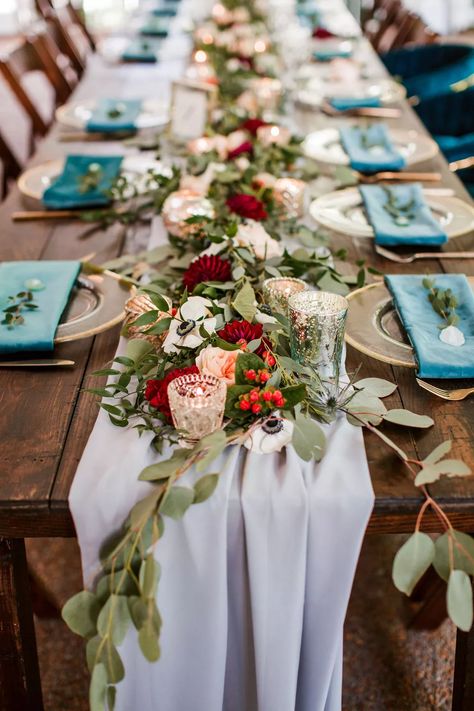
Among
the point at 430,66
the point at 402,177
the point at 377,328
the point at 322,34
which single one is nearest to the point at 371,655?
the point at 377,328

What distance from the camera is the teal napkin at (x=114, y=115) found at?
2.39m

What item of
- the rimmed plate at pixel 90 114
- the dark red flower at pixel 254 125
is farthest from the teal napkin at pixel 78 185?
the rimmed plate at pixel 90 114

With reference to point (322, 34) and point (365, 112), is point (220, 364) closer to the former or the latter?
point (365, 112)

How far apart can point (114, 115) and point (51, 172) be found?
52cm

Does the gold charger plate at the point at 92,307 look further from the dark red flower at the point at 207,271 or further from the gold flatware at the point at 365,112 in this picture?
the gold flatware at the point at 365,112

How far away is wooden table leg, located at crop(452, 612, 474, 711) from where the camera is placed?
111 centimetres

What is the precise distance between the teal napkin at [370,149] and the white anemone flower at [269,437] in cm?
124

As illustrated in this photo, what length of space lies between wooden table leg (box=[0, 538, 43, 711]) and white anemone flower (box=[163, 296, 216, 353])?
0.34 m

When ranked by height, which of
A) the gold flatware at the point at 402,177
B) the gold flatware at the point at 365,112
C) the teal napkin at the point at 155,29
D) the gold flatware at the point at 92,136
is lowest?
the teal napkin at the point at 155,29

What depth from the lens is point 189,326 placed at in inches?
41.9

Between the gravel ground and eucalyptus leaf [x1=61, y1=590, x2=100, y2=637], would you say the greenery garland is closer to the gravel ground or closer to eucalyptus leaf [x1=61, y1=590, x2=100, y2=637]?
eucalyptus leaf [x1=61, y1=590, x2=100, y2=637]

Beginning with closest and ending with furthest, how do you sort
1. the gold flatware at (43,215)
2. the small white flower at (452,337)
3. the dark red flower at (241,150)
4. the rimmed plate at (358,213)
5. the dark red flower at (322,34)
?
the small white flower at (452,337), the rimmed plate at (358,213), the gold flatware at (43,215), the dark red flower at (241,150), the dark red flower at (322,34)

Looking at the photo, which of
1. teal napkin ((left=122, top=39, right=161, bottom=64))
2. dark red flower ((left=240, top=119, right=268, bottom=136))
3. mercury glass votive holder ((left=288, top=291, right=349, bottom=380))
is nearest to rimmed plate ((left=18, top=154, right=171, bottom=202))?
dark red flower ((left=240, top=119, right=268, bottom=136))

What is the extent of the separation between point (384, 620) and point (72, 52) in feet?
10.2
